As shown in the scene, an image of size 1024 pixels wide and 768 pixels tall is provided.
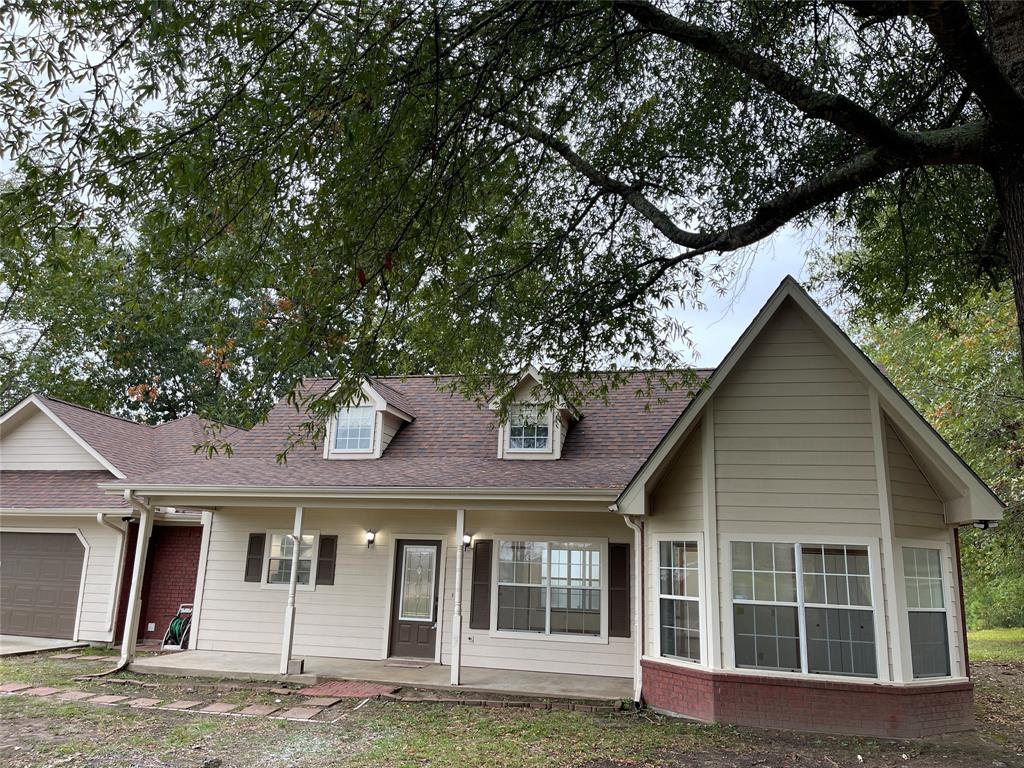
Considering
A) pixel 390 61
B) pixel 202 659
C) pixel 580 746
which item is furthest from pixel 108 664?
pixel 390 61

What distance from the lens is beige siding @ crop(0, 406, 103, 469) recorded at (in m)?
16.0

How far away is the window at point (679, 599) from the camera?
29.9 feet

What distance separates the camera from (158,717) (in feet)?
28.8

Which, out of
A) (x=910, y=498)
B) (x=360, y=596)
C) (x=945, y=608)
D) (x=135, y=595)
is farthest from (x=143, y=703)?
(x=945, y=608)

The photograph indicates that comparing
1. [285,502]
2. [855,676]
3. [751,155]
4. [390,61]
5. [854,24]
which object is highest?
[854,24]

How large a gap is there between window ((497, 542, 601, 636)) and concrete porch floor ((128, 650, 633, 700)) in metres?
0.81

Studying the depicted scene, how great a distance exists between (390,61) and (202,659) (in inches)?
415

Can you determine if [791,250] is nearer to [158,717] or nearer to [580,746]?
[580,746]

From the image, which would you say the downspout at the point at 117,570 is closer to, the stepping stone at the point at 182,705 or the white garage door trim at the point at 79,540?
the white garage door trim at the point at 79,540

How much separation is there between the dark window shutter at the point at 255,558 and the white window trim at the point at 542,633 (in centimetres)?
444

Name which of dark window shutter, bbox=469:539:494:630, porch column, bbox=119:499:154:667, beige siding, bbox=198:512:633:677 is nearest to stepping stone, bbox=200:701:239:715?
porch column, bbox=119:499:154:667

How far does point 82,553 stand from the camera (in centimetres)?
1466

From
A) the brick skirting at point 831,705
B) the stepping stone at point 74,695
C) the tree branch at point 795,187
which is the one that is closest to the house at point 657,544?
the brick skirting at point 831,705

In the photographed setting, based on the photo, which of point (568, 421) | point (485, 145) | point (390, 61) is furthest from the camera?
point (568, 421)
